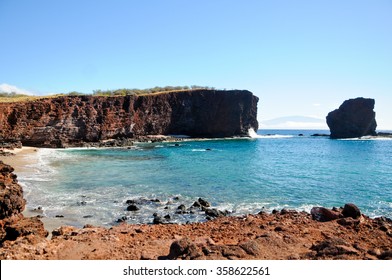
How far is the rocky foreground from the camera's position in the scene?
8.33 meters

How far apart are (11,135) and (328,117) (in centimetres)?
11678

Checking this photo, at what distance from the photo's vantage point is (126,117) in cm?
8950

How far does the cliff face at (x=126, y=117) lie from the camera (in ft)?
224

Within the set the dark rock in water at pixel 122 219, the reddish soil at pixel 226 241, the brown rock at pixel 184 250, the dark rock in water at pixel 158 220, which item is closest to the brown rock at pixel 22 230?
the reddish soil at pixel 226 241

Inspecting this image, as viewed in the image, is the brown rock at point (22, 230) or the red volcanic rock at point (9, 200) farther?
the red volcanic rock at point (9, 200)

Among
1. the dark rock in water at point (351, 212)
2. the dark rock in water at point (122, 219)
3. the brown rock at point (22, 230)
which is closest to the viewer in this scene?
the brown rock at point (22, 230)

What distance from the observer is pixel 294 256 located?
824 centimetres

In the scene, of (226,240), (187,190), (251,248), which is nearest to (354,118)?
(187,190)

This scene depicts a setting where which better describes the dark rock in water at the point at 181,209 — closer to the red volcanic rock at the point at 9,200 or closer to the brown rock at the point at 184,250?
the red volcanic rock at the point at 9,200

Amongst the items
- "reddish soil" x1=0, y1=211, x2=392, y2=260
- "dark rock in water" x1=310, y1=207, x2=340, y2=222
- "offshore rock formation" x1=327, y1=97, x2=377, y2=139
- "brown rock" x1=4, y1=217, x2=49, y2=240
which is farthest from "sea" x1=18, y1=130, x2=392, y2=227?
"offshore rock formation" x1=327, y1=97, x2=377, y2=139

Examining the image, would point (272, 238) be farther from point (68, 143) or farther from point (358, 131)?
point (358, 131)

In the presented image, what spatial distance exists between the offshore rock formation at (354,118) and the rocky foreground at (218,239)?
121881mm

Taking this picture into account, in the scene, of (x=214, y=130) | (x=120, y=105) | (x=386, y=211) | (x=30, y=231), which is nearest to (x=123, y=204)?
(x=30, y=231)

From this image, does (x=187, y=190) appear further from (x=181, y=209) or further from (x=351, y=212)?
(x=351, y=212)
